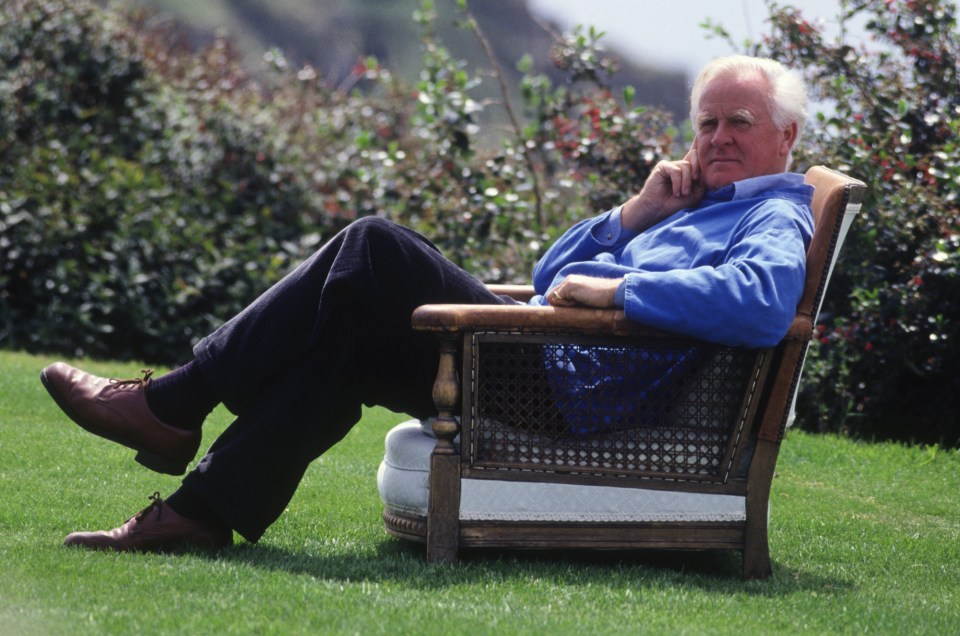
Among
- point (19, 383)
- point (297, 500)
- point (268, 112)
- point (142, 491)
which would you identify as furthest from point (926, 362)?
point (268, 112)

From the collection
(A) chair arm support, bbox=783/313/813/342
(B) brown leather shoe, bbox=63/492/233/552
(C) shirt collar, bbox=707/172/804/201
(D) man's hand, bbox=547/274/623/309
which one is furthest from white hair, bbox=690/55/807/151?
(B) brown leather shoe, bbox=63/492/233/552

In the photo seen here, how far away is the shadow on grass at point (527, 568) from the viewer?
9.98ft

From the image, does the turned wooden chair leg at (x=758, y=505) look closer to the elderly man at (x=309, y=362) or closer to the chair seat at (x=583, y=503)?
the chair seat at (x=583, y=503)

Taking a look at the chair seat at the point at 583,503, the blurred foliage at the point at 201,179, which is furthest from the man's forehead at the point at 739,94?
the blurred foliage at the point at 201,179

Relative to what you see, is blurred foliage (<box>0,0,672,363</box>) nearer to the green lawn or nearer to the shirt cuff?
the green lawn

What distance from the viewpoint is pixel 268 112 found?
9062 mm

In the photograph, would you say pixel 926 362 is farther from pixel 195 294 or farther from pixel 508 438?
pixel 195 294

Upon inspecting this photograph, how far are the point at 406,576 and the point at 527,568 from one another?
1.07ft

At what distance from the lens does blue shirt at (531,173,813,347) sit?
117 inches

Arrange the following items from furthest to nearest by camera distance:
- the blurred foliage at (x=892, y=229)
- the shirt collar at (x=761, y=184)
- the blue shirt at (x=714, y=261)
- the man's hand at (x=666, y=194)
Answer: the blurred foliage at (x=892, y=229) < the man's hand at (x=666, y=194) < the shirt collar at (x=761, y=184) < the blue shirt at (x=714, y=261)

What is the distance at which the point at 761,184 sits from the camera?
3475 mm

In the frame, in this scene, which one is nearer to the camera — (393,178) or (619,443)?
(619,443)

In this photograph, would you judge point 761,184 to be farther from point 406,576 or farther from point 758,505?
point 406,576

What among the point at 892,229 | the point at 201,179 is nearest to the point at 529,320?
the point at 892,229
